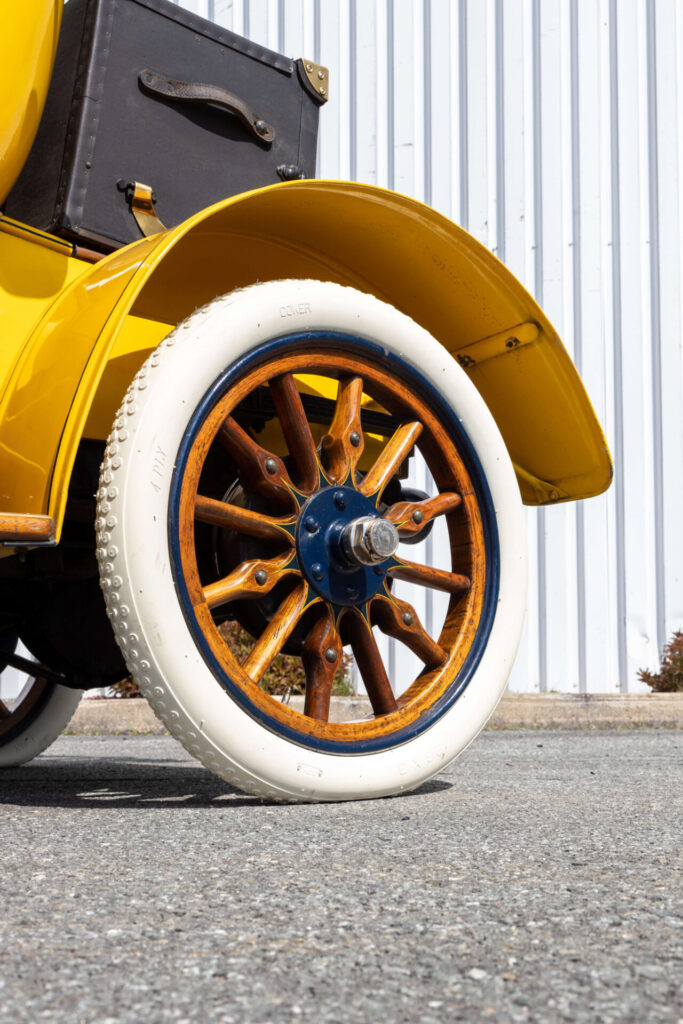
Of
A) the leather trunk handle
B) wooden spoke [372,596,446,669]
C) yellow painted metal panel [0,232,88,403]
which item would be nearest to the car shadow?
wooden spoke [372,596,446,669]

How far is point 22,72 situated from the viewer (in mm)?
1731

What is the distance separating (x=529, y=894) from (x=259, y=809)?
27.0 inches

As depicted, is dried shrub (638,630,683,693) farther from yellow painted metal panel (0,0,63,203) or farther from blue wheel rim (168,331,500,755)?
yellow painted metal panel (0,0,63,203)

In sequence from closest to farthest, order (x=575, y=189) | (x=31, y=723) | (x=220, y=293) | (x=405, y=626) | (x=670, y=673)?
(x=405, y=626)
(x=220, y=293)
(x=31, y=723)
(x=670, y=673)
(x=575, y=189)

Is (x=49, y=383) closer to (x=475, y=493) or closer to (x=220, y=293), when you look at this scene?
(x=220, y=293)

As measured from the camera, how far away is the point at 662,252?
19.8ft

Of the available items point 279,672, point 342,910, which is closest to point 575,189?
point 279,672

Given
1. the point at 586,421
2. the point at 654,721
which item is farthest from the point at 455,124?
the point at 586,421

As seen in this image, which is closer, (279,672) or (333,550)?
(333,550)

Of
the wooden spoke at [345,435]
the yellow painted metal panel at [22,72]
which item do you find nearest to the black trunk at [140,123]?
the yellow painted metal panel at [22,72]

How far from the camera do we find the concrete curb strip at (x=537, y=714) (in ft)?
15.0

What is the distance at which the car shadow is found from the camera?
1766mm

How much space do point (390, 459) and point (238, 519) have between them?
0.38 m

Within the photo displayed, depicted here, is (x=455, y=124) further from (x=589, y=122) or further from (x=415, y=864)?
(x=415, y=864)
